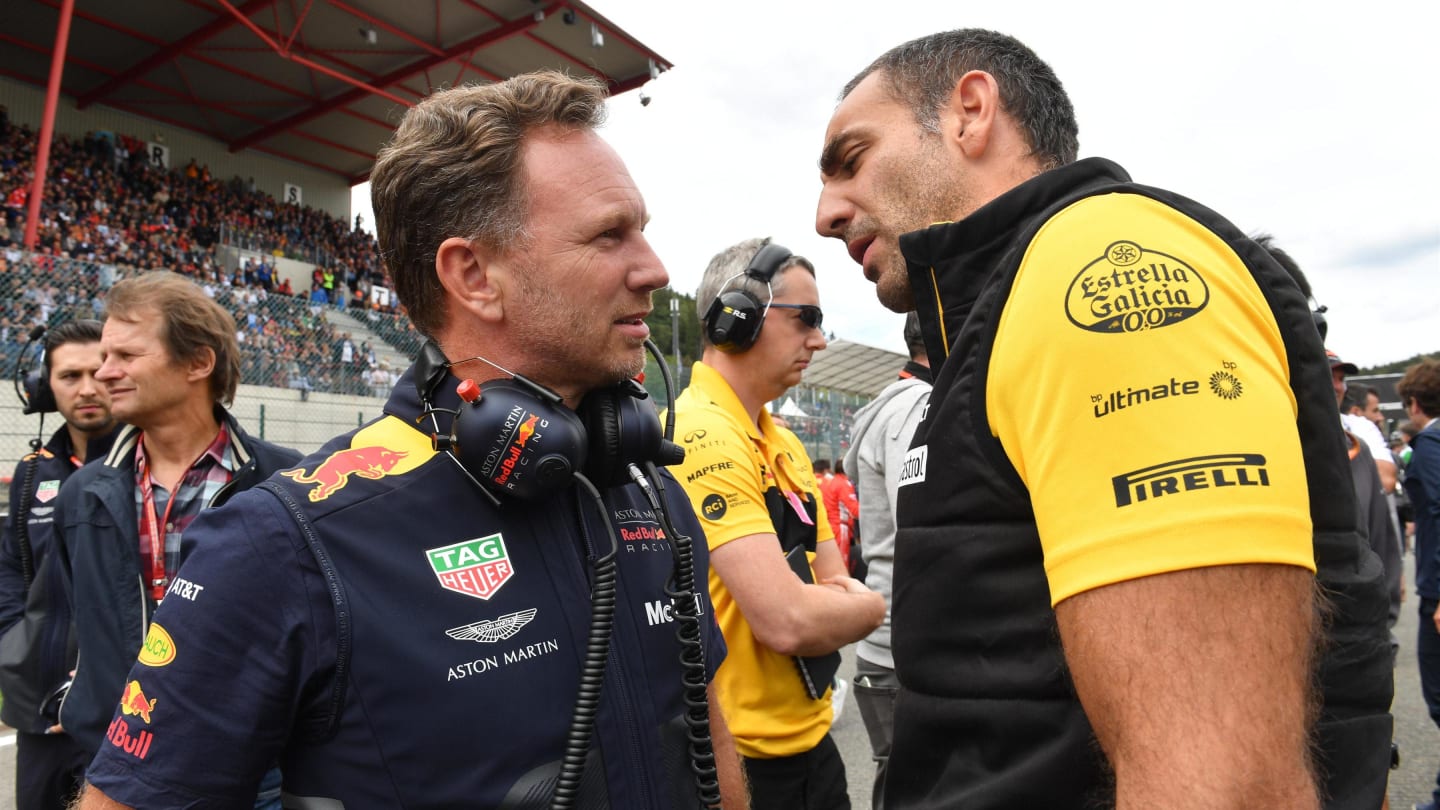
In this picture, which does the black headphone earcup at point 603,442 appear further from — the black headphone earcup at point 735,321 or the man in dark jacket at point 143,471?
the man in dark jacket at point 143,471

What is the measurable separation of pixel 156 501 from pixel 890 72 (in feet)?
8.96

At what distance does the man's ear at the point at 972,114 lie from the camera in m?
1.56

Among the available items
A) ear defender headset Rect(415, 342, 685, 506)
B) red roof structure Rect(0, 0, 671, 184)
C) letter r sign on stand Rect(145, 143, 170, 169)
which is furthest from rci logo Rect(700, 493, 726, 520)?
letter r sign on stand Rect(145, 143, 170, 169)

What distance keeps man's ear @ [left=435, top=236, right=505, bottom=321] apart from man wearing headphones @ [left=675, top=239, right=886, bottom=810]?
3.11 feet

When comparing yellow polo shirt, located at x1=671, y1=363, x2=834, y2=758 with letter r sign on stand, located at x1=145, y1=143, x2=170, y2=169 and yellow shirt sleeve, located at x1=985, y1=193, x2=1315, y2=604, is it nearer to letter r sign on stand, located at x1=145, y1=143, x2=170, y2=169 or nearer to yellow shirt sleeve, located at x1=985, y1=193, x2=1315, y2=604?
yellow shirt sleeve, located at x1=985, y1=193, x2=1315, y2=604

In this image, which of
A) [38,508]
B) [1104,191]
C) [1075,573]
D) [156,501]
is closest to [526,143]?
[1104,191]

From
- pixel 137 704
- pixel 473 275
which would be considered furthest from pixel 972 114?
pixel 137 704

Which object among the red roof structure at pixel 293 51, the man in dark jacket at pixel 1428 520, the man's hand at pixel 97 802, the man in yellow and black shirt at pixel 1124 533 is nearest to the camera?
the man in yellow and black shirt at pixel 1124 533

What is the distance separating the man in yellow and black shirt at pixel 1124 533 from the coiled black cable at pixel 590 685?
462 millimetres

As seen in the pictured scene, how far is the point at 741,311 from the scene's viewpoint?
2.87m

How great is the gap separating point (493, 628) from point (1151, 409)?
→ 99cm

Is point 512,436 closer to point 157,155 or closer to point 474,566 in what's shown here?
point 474,566

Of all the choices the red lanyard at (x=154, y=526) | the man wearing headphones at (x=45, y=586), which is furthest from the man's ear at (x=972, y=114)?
the man wearing headphones at (x=45, y=586)

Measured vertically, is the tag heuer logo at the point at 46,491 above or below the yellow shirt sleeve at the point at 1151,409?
below
